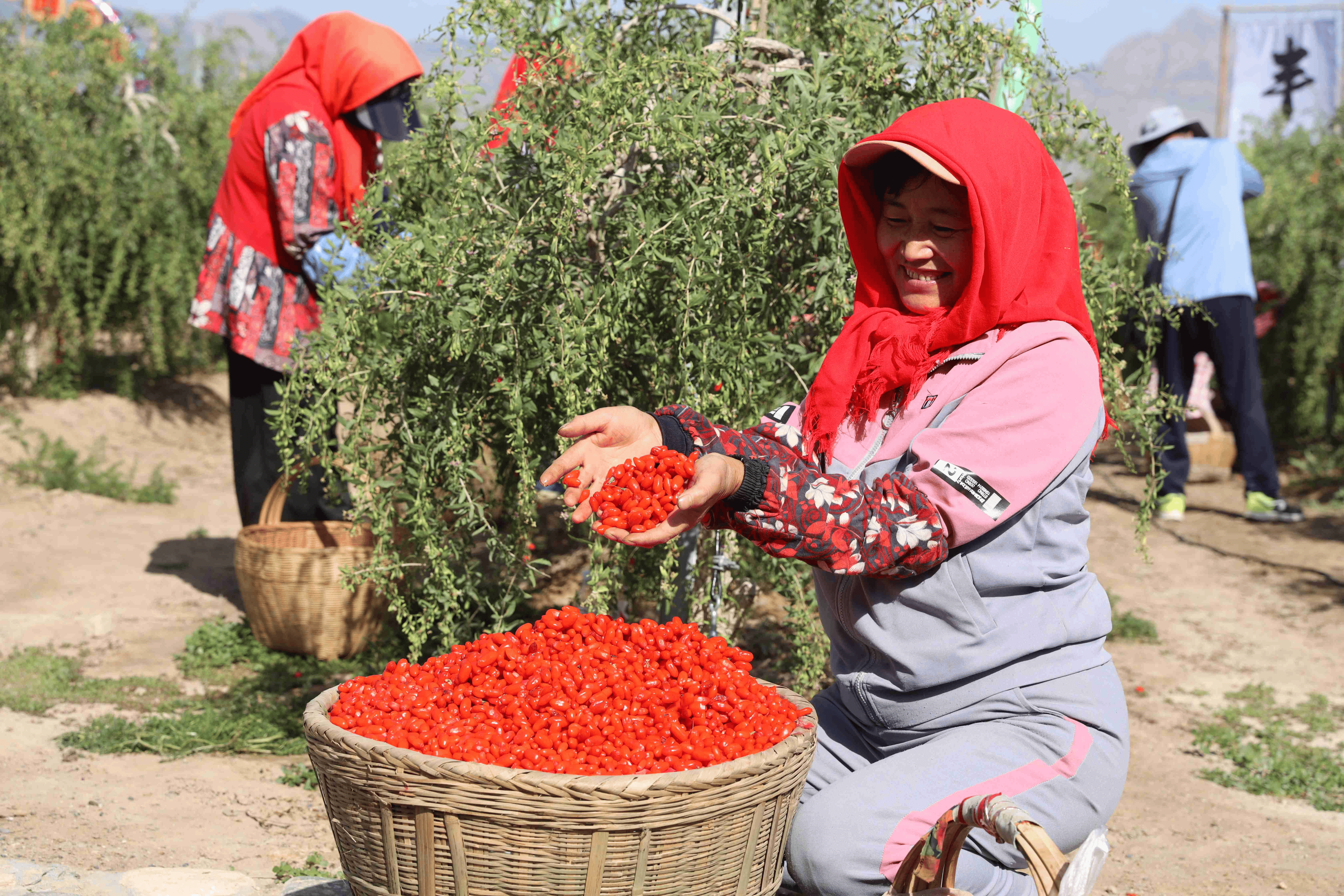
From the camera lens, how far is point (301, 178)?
14.0 feet

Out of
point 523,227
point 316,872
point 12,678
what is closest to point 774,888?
point 316,872

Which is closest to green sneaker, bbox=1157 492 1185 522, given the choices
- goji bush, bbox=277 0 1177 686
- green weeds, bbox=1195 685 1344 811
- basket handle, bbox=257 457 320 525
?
green weeds, bbox=1195 685 1344 811

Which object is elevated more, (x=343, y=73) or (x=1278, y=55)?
(x=1278, y=55)

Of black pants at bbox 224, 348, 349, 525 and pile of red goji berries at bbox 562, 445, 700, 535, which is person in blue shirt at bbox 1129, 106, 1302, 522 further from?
pile of red goji berries at bbox 562, 445, 700, 535

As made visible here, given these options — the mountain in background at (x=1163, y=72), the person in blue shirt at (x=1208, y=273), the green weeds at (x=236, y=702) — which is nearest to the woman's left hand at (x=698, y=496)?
the green weeds at (x=236, y=702)

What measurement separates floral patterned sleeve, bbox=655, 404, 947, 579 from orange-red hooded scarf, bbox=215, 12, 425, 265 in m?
2.80

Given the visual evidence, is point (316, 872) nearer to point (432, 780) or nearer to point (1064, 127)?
point (432, 780)

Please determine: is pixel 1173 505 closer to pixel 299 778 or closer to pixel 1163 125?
pixel 1163 125

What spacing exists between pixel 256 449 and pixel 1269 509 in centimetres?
571

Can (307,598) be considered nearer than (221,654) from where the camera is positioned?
Yes

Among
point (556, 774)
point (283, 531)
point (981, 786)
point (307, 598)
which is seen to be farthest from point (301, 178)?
point (981, 786)

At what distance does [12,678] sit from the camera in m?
3.94

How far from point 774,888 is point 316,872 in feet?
4.11

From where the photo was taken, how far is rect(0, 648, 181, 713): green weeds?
3771mm
